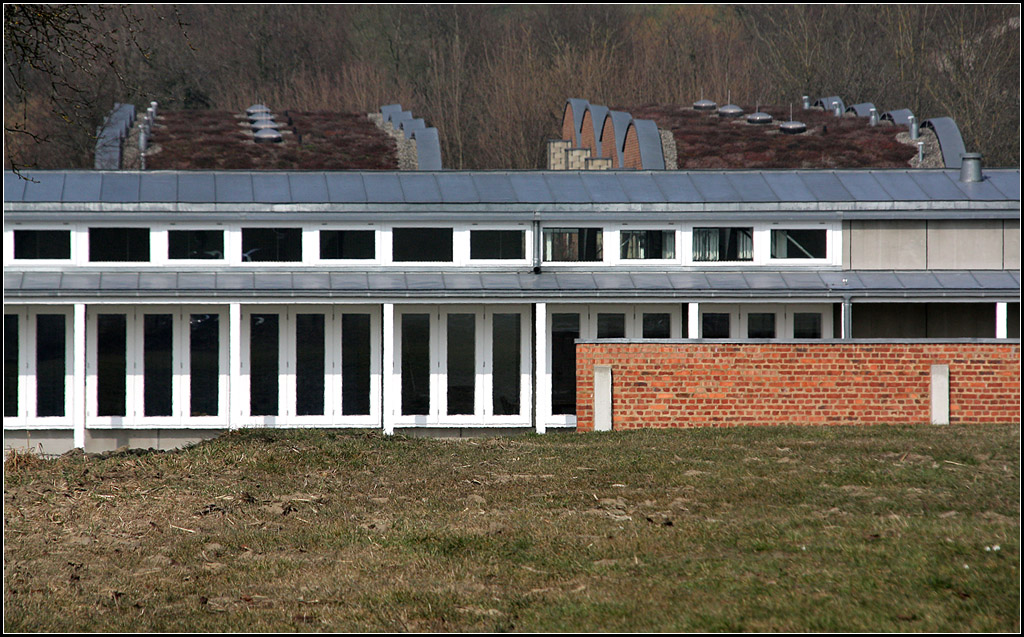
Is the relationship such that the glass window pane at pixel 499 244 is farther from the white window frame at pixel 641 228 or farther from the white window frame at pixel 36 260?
the white window frame at pixel 36 260

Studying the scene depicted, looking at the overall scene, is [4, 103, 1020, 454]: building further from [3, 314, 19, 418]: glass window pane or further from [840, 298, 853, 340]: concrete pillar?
[840, 298, 853, 340]: concrete pillar

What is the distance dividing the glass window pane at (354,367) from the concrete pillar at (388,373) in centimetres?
27

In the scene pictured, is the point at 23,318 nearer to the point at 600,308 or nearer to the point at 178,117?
the point at 600,308

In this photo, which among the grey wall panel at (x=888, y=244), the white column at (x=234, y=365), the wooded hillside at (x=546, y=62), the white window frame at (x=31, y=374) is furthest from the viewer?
the wooded hillside at (x=546, y=62)

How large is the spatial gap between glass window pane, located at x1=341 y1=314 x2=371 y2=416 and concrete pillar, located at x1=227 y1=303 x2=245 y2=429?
5.13ft

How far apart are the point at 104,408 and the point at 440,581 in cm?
1168

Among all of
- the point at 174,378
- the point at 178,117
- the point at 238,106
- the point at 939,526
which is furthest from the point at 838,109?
the point at 939,526

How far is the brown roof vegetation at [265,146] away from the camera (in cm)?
3684

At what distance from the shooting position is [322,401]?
1823cm

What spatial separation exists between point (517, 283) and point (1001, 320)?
7.48 metres

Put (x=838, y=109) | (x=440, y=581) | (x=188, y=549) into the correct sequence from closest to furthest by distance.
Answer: (x=440, y=581), (x=188, y=549), (x=838, y=109)

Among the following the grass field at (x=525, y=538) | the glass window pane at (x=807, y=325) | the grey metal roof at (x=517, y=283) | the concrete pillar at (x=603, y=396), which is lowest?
the grass field at (x=525, y=538)

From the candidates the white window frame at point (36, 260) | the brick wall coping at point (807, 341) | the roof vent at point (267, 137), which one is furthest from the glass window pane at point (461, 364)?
the roof vent at point (267, 137)

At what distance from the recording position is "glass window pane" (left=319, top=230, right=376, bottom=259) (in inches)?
724
